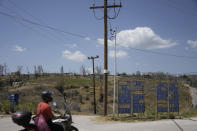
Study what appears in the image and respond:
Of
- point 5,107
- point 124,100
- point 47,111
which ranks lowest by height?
point 5,107

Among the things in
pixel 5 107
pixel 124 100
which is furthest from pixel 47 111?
pixel 5 107

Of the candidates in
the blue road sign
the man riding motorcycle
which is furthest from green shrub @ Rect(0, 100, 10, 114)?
the man riding motorcycle

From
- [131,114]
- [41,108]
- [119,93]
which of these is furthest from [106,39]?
[41,108]

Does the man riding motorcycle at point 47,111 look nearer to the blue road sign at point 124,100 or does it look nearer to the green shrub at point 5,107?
the blue road sign at point 124,100

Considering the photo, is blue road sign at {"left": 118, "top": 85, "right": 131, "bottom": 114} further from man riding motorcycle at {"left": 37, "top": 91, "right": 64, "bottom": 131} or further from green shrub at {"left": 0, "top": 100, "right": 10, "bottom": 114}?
man riding motorcycle at {"left": 37, "top": 91, "right": 64, "bottom": 131}

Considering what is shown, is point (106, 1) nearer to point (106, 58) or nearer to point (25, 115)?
point (106, 58)

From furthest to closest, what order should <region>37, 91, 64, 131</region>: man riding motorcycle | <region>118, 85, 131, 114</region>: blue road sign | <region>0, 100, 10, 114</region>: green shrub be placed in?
<region>0, 100, 10, 114</region>: green shrub < <region>118, 85, 131, 114</region>: blue road sign < <region>37, 91, 64, 131</region>: man riding motorcycle

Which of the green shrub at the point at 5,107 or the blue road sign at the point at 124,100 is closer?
the blue road sign at the point at 124,100

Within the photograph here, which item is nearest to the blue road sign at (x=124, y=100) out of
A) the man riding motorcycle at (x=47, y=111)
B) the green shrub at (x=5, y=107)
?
the green shrub at (x=5, y=107)

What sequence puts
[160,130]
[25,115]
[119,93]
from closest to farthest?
[25,115]
[160,130]
[119,93]

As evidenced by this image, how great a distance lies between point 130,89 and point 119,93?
787mm

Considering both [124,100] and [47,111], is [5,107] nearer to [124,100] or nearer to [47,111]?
[124,100]

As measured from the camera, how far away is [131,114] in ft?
47.8

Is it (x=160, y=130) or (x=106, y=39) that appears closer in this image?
(x=160, y=130)
